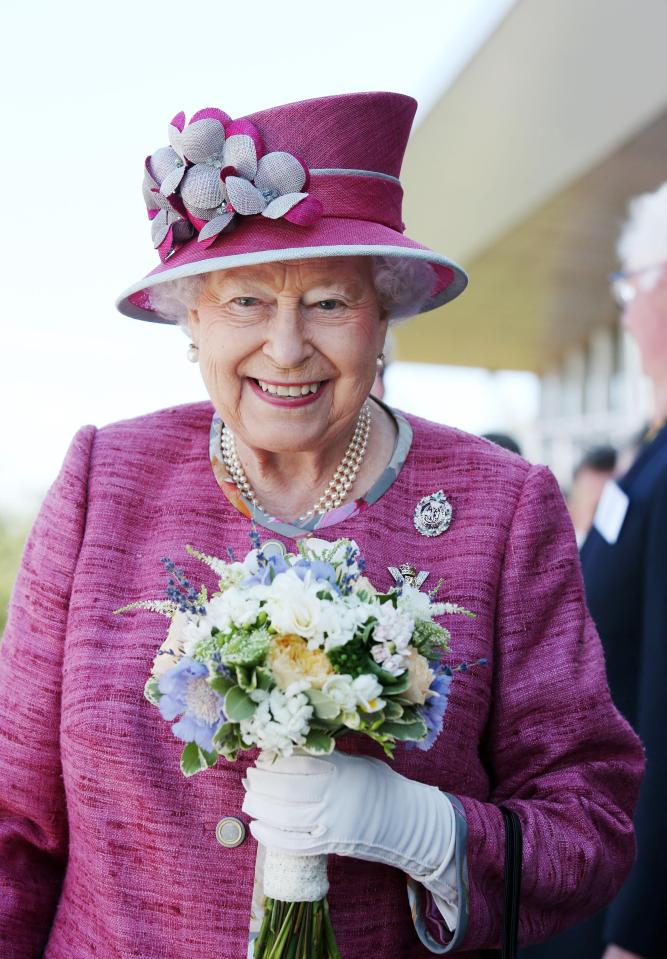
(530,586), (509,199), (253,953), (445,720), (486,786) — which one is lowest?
(253,953)

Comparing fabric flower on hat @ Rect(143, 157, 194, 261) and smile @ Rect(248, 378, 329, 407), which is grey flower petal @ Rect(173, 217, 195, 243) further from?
smile @ Rect(248, 378, 329, 407)

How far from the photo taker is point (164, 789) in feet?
6.51

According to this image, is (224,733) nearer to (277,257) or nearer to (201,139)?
(277,257)

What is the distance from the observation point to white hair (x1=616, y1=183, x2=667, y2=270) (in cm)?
358

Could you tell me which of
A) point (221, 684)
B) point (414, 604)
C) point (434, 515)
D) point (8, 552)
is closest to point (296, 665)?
point (221, 684)

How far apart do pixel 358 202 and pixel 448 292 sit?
1.31 feet

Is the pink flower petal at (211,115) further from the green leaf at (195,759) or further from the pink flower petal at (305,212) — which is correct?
the green leaf at (195,759)

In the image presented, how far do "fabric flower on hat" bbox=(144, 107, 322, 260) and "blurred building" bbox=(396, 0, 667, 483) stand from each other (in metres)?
5.63

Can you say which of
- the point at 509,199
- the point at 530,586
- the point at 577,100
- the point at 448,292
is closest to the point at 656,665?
the point at 530,586

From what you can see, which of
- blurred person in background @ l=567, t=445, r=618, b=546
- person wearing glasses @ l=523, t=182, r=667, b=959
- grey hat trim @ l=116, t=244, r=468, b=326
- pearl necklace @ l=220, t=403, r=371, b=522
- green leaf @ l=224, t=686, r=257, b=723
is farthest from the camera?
blurred person in background @ l=567, t=445, r=618, b=546

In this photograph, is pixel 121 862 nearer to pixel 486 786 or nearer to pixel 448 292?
pixel 486 786

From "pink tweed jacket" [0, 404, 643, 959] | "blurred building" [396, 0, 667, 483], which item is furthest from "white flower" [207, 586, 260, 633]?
"blurred building" [396, 0, 667, 483]

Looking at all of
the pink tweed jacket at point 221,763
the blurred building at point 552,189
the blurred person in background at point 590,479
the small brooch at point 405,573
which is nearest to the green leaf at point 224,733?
the pink tweed jacket at point 221,763

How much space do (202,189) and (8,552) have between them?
895 centimetres
